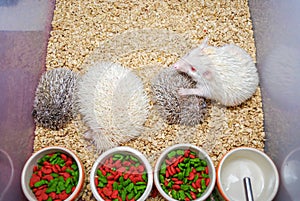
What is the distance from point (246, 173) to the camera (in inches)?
78.3

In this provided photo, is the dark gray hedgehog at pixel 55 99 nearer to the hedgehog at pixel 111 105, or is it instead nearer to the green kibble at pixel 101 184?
the hedgehog at pixel 111 105

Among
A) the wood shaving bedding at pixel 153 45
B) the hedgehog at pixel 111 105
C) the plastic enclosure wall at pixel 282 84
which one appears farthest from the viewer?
the wood shaving bedding at pixel 153 45

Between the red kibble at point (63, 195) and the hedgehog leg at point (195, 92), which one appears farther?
the hedgehog leg at point (195, 92)

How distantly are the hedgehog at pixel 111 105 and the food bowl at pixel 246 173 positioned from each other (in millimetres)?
490

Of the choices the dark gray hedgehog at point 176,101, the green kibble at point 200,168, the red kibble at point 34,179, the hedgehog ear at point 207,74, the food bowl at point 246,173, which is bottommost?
the food bowl at point 246,173

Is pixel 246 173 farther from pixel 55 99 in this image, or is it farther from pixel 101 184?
pixel 55 99

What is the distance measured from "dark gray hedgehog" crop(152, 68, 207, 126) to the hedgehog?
0.09m

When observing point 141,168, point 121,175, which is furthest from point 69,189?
point 141,168

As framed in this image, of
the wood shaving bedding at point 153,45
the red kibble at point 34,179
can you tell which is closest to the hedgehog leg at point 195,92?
the wood shaving bedding at point 153,45

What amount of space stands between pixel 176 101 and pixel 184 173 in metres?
0.37

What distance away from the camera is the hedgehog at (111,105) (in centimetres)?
191

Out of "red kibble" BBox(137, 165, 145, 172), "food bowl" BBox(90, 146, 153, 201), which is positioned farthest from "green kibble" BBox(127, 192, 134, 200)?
"red kibble" BBox(137, 165, 145, 172)

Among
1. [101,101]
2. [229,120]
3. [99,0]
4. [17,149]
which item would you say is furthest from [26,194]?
[99,0]

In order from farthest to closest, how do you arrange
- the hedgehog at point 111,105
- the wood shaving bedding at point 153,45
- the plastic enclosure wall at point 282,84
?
the wood shaving bedding at point 153,45, the hedgehog at point 111,105, the plastic enclosure wall at point 282,84
